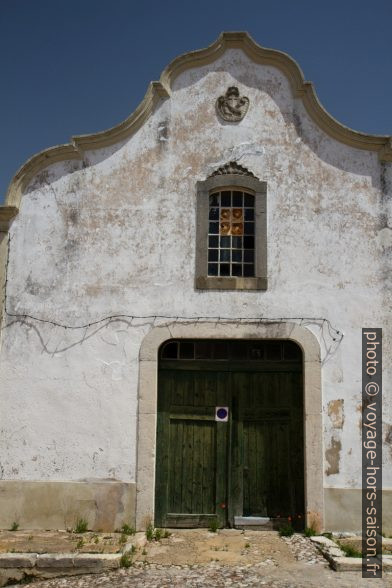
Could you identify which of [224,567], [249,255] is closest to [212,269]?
[249,255]

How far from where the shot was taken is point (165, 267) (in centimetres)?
912

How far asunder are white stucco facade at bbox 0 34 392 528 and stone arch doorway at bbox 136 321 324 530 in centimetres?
12

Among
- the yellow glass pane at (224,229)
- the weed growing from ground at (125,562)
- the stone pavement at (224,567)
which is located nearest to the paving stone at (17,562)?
the stone pavement at (224,567)

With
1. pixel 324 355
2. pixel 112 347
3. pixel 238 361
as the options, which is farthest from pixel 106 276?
pixel 324 355

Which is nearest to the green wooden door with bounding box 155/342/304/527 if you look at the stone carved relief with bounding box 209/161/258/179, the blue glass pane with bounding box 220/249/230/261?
the blue glass pane with bounding box 220/249/230/261

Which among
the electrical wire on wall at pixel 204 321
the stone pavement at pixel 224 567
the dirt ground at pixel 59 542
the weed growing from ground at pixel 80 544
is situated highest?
the electrical wire on wall at pixel 204 321

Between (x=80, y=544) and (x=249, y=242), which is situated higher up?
(x=249, y=242)

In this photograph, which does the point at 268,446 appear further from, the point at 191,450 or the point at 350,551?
the point at 350,551

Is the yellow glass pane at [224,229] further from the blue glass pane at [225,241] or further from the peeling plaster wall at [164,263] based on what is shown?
the peeling plaster wall at [164,263]

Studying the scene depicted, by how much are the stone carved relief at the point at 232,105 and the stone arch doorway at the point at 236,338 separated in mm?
3221

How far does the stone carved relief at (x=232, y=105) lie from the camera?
9494 millimetres

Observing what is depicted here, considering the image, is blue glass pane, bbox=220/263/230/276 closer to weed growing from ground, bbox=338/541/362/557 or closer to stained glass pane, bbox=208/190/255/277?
stained glass pane, bbox=208/190/255/277

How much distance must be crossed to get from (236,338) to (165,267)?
1482mm

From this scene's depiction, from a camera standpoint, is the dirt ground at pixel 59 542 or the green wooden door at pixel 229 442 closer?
the dirt ground at pixel 59 542
